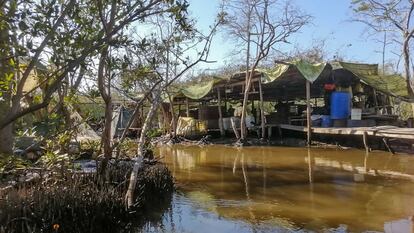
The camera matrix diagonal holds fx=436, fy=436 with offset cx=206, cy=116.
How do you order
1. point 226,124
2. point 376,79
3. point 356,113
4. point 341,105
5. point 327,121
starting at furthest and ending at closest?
point 226,124, point 327,121, point 376,79, point 341,105, point 356,113

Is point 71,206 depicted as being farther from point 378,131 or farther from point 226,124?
point 226,124

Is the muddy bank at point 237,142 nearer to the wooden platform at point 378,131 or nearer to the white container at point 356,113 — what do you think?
the wooden platform at point 378,131

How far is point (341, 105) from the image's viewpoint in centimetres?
1891

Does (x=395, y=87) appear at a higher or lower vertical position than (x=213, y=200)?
higher

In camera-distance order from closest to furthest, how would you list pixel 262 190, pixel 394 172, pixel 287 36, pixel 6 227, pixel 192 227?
pixel 6 227
pixel 192 227
pixel 262 190
pixel 394 172
pixel 287 36

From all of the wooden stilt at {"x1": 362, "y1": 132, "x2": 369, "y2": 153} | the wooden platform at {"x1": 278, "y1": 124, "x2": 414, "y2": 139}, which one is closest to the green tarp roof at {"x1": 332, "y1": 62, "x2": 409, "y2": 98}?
the wooden platform at {"x1": 278, "y1": 124, "x2": 414, "y2": 139}

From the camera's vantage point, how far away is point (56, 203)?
5.77 meters

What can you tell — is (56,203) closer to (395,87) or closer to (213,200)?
(213,200)

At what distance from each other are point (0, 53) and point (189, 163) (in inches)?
480

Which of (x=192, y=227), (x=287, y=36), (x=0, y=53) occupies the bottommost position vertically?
(x=192, y=227)

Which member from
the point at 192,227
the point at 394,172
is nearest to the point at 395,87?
the point at 394,172

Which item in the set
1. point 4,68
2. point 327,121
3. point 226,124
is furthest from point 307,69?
point 4,68

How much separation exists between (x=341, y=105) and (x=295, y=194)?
34.8ft

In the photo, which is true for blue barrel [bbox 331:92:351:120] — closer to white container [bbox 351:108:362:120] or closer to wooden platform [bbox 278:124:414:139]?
white container [bbox 351:108:362:120]
